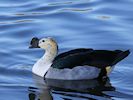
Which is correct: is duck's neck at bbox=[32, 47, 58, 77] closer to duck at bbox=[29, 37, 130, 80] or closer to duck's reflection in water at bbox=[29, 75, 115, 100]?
duck at bbox=[29, 37, 130, 80]

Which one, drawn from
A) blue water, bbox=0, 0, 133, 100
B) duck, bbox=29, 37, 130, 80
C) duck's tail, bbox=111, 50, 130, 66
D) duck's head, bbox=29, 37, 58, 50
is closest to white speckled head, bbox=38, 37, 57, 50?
duck's head, bbox=29, 37, 58, 50

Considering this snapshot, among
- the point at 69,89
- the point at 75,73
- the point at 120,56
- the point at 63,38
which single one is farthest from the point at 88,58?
the point at 63,38

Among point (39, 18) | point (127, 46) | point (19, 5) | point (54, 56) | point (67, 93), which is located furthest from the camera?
point (19, 5)

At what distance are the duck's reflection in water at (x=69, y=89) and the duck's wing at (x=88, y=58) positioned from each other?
1.17 feet

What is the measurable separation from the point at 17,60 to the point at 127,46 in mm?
2674

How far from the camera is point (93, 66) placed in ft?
43.8

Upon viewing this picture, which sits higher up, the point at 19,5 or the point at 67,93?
the point at 19,5

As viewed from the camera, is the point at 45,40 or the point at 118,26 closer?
the point at 45,40

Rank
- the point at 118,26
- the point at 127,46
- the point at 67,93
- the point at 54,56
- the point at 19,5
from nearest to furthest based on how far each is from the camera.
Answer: the point at 67,93, the point at 54,56, the point at 127,46, the point at 118,26, the point at 19,5

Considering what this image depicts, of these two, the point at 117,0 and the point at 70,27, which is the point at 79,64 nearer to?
the point at 70,27

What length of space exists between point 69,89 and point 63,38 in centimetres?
323

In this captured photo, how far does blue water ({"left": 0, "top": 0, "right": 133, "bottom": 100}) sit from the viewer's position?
502 inches

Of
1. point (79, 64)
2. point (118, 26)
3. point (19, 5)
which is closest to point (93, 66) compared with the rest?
point (79, 64)

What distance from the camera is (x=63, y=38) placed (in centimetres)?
1596
